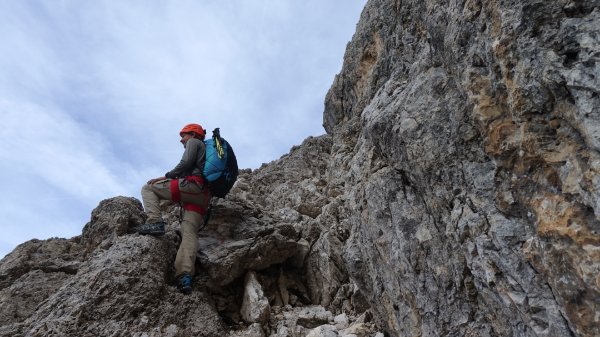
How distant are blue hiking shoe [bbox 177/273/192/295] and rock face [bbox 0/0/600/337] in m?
0.25

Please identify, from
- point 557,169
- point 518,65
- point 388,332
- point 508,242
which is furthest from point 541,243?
point 388,332

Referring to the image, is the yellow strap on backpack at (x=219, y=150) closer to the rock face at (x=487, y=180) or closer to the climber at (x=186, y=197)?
the climber at (x=186, y=197)

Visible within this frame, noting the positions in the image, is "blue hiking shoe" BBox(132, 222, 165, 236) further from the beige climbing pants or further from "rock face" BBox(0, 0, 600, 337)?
"rock face" BBox(0, 0, 600, 337)

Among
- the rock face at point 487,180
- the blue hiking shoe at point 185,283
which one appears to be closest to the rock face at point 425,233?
the rock face at point 487,180

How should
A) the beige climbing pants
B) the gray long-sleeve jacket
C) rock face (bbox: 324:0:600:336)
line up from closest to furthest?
rock face (bbox: 324:0:600:336) < the beige climbing pants < the gray long-sleeve jacket

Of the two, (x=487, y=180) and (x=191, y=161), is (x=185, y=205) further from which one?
(x=487, y=180)

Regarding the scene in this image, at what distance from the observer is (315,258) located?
38.8 ft

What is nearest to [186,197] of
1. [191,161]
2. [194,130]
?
[191,161]

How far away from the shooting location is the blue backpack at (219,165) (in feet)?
36.4

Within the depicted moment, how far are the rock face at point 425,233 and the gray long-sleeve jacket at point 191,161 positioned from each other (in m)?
1.55

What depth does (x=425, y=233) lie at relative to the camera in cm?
707

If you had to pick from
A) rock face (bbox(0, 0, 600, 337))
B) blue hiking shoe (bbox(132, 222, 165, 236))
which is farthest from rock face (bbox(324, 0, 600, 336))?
blue hiking shoe (bbox(132, 222, 165, 236))

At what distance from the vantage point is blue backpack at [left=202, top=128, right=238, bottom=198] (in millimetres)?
11109

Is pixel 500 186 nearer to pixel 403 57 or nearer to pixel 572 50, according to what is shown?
pixel 572 50
